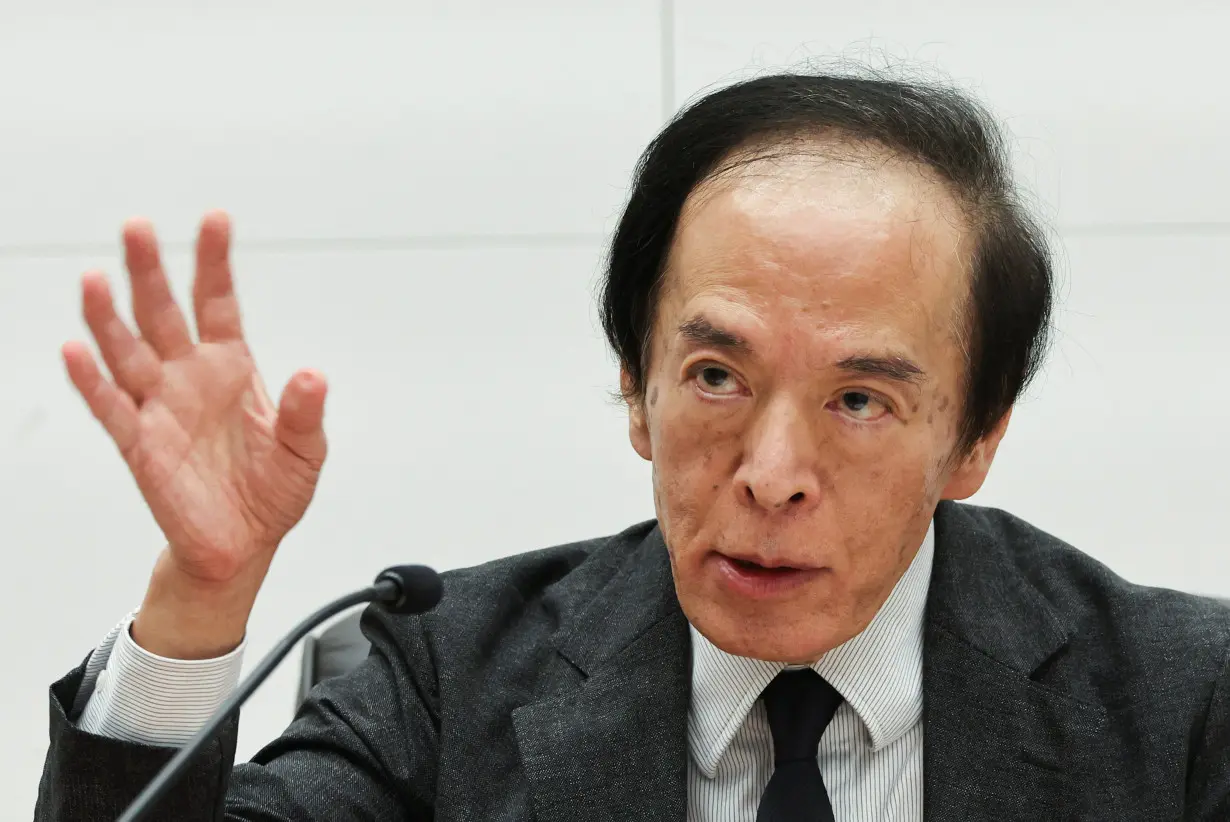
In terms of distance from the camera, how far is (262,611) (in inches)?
105

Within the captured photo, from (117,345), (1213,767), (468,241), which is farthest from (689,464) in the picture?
(468,241)

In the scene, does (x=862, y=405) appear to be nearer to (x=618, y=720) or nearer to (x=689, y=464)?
(x=689, y=464)

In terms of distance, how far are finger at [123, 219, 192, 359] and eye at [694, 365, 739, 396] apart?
18.0 inches

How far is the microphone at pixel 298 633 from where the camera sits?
37.0 inches

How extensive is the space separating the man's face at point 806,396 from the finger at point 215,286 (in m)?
0.41

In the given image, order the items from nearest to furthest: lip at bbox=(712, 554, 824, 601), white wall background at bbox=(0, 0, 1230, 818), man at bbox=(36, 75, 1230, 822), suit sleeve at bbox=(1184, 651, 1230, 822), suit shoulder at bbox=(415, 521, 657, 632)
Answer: man at bbox=(36, 75, 1230, 822) < lip at bbox=(712, 554, 824, 601) < suit sleeve at bbox=(1184, 651, 1230, 822) < suit shoulder at bbox=(415, 521, 657, 632) < white wall background at bbox=(0, 0, 1230, 818)

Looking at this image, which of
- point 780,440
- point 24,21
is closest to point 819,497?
point 780,440

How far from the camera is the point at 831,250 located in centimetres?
127

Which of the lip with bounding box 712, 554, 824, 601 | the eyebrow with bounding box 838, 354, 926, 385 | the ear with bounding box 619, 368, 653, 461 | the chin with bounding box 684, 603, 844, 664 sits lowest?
the chin with bounding box 684, 603, 844, 664

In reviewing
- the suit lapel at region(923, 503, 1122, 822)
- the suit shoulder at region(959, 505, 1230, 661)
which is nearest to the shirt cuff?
the suit lapel at region(923, 503, 1122, 822)

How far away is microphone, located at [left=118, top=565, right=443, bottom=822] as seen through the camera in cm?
94

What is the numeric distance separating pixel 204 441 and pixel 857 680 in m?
0.68

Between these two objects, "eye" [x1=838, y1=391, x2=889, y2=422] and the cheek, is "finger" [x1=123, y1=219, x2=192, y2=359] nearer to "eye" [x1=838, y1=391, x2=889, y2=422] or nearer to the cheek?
the cheek

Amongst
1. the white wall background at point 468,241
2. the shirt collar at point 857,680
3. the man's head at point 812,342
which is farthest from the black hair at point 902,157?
the white wall background at point 468,241
